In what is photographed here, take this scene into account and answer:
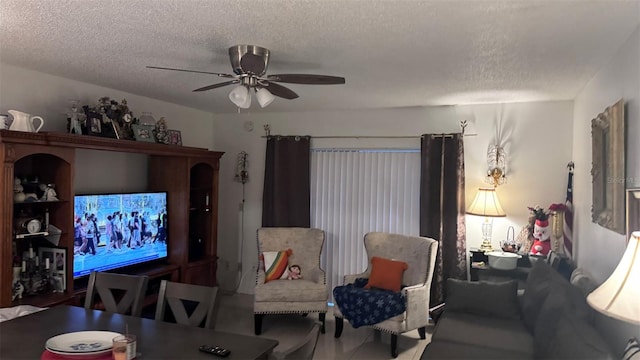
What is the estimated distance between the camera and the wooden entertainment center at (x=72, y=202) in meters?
3.05

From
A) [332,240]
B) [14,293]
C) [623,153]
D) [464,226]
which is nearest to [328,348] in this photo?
[332,240]

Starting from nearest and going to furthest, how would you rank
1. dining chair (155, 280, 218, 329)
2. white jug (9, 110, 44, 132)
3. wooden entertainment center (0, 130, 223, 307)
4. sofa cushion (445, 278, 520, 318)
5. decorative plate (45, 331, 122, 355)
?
decorative plate (45, 331, 122, 355)
dining chair (155, 280, 218, 329)
wooden entertainment center (0, 130, 223, 307)
white jug (9, 110, 44, 132)
sofa cushion (445, 278, 520, 318)

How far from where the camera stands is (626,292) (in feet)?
4.78

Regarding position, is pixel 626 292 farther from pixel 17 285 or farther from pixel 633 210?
pixel 17 285

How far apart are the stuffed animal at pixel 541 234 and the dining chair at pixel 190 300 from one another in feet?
10.4

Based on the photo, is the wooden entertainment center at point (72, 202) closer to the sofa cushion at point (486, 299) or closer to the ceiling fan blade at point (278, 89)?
the ceiling fan blade at point (278, 89)

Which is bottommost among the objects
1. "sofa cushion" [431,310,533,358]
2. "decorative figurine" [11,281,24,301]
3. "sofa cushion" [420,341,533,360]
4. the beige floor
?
the beige floor

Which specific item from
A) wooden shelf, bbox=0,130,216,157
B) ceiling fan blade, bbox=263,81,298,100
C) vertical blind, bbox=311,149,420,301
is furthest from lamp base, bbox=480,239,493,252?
wooden shelf, bbox=0,130,216,157

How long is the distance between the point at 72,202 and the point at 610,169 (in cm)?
379

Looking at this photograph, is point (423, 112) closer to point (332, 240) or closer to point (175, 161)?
point (332, 240)

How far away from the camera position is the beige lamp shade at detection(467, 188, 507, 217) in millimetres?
4260

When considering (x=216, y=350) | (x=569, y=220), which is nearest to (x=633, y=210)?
(x=216, y=350)

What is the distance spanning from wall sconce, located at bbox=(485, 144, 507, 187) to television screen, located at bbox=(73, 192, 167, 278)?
3.46 m

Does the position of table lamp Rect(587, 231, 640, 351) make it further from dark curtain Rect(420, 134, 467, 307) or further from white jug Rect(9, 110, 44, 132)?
white jug Rect(9, 110, 44, 132)
